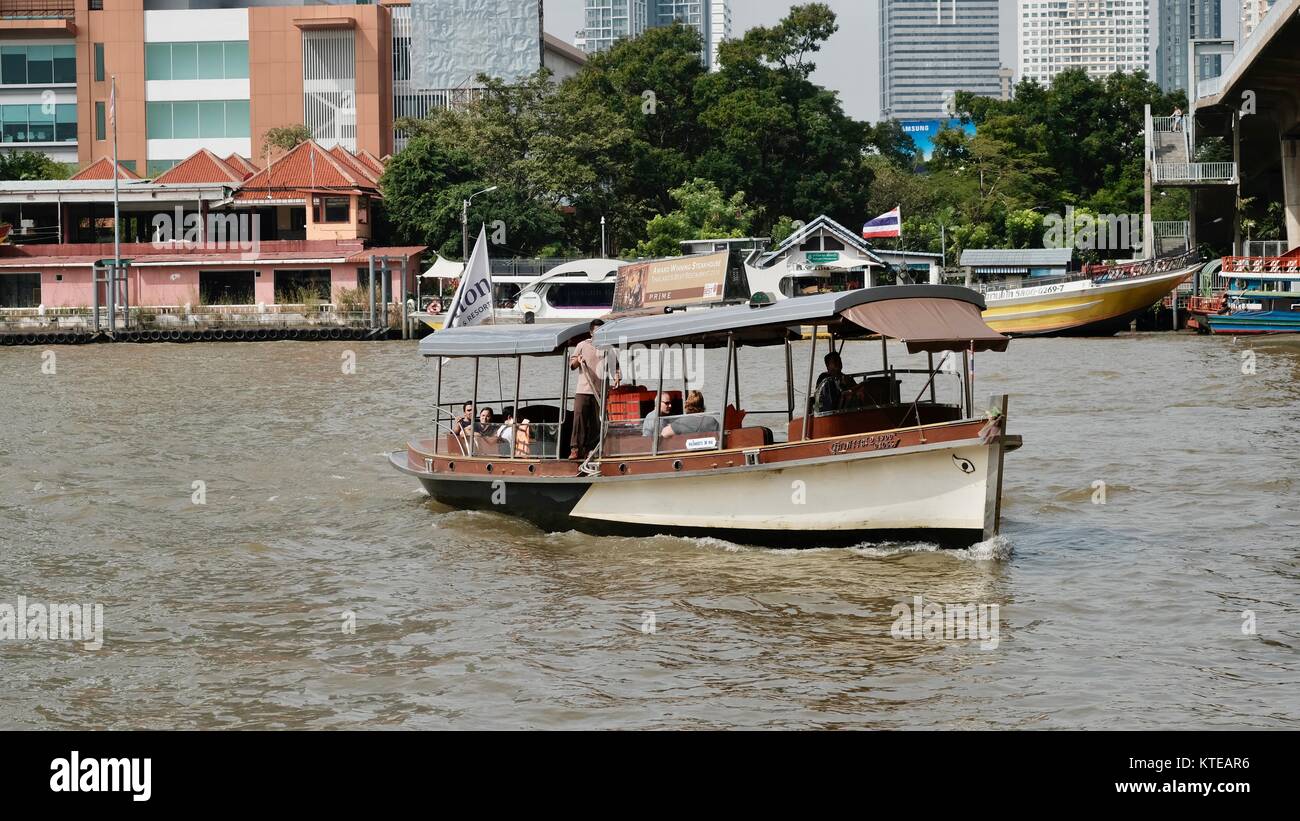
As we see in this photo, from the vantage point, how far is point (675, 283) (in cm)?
1628

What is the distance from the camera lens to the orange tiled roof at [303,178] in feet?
206

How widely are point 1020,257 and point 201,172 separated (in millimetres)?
34360

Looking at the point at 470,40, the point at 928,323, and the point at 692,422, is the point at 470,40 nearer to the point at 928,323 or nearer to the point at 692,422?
the point at 692,422

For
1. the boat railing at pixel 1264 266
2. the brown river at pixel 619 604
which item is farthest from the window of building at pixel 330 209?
the brown river at pixel 619 604

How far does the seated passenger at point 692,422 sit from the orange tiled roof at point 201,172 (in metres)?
54.0

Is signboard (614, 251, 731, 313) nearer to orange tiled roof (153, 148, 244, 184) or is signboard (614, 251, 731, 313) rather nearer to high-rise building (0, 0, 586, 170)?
orange tiled roof (153, 148, 244, 184)

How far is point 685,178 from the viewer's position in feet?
241

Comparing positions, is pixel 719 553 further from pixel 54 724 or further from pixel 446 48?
pixel 446 48

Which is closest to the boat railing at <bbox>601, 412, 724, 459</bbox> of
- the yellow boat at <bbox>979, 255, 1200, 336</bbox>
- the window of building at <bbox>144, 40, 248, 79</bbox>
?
the yellow boat at <bbox>979, 255, 1200, 336</bbox>

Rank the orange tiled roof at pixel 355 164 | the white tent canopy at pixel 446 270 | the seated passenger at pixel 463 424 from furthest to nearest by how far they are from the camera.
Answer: the orange tiled roof at pixel 355 164 → the white tent canopy at pixel 446 270 → the seated passenger at pixel 463 424

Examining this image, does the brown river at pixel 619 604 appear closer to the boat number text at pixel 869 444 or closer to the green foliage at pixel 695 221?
the boat number text at pixel 869 444

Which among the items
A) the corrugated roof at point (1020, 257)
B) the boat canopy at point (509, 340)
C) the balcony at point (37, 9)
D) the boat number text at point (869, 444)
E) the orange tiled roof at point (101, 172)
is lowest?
the boat number text at point (869, 444)

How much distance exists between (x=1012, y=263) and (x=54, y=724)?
5576cm
